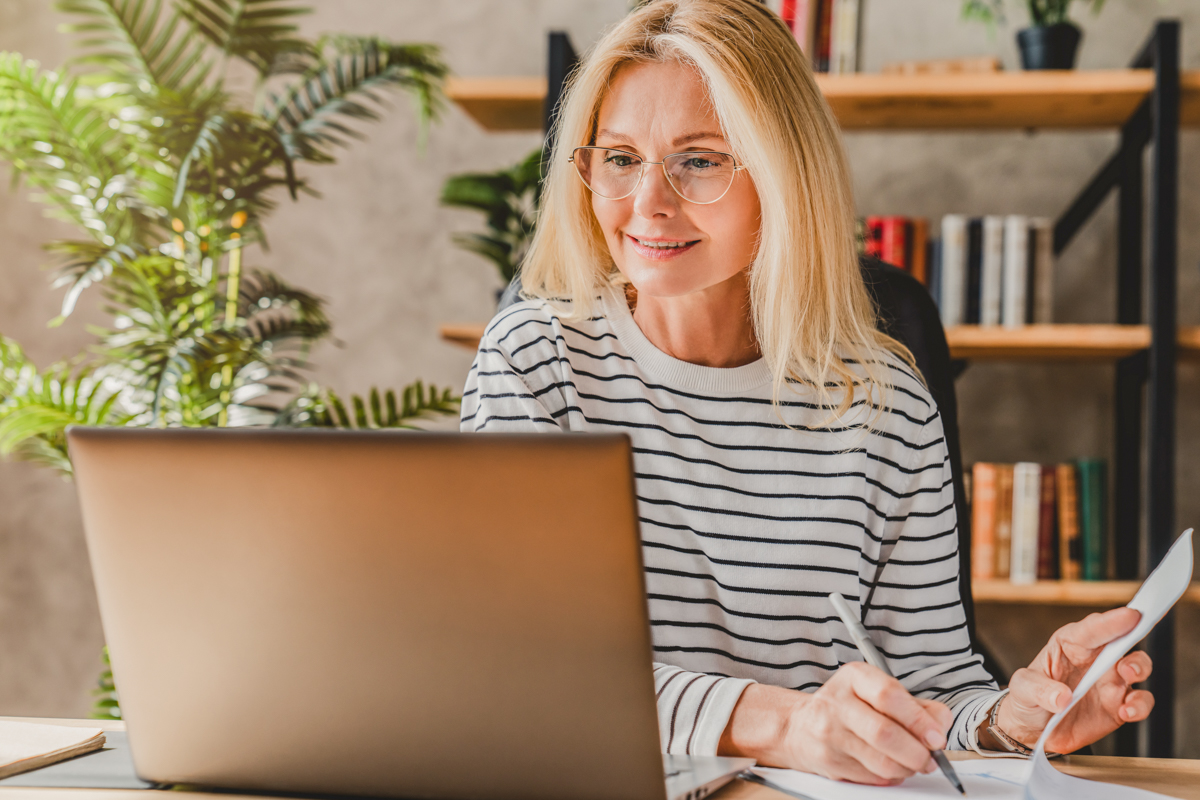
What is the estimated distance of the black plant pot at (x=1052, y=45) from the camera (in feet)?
5.96

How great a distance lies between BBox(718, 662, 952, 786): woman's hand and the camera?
0.55 meters

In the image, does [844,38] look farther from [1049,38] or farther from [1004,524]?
[1004,524]

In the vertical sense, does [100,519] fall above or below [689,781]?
above

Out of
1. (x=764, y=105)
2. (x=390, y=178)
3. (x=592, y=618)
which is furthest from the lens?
(x=390, y=178)

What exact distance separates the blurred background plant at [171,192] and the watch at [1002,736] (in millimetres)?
1222

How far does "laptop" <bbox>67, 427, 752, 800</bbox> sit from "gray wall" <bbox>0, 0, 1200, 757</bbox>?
1791mm

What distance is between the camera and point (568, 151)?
1062 mm

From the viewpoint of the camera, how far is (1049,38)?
1819mm

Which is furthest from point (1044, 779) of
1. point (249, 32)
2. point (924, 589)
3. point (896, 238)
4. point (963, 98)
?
point (249, 32)

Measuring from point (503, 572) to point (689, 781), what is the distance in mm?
196

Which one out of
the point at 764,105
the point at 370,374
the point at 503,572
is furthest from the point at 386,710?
the point at 370,374

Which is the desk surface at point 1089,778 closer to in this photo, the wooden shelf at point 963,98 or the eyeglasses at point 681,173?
the eyeglasses at point 681,173

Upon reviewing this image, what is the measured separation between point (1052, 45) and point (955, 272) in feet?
1.59

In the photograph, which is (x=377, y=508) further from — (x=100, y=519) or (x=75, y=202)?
(x=75, y=202)
